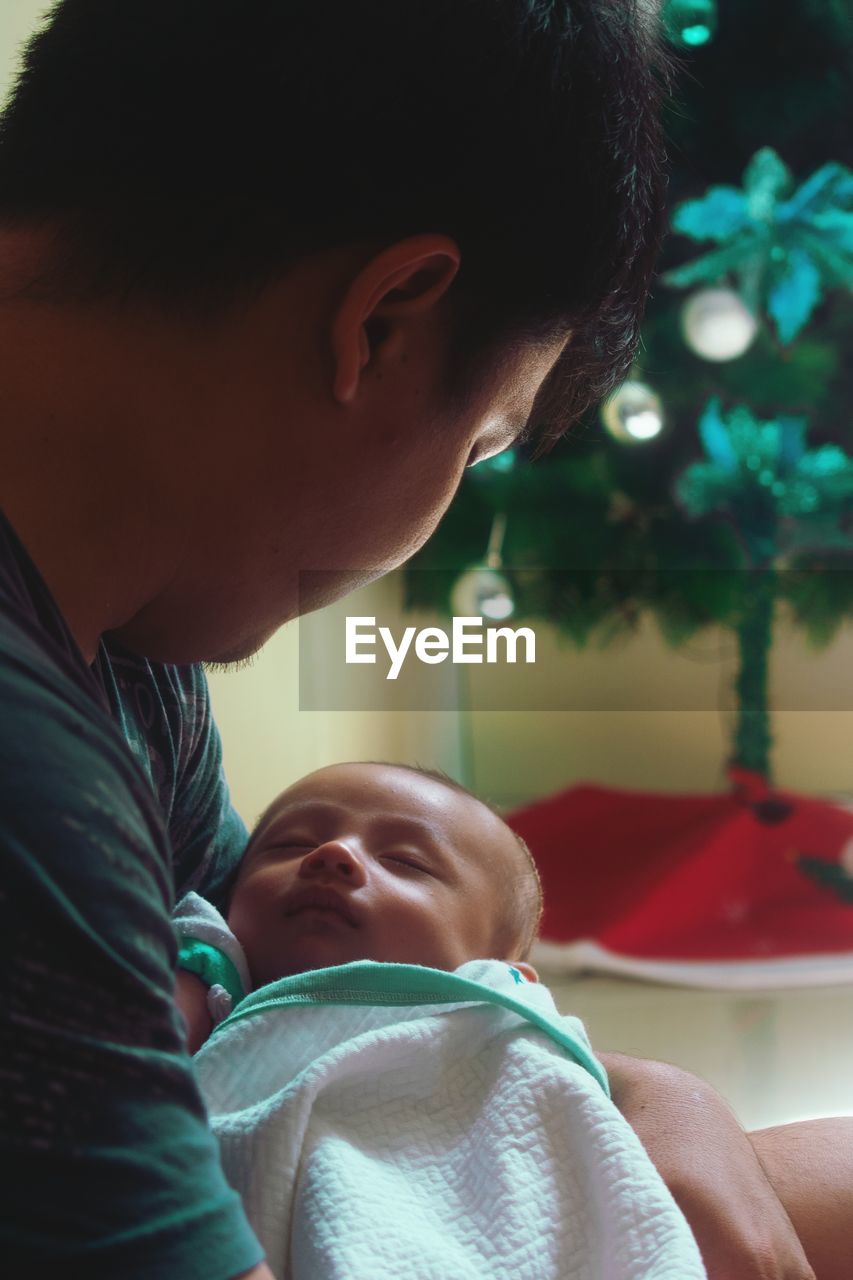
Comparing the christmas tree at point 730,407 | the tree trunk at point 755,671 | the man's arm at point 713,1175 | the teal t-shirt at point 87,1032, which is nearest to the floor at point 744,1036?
the tree trunk at point 755,671

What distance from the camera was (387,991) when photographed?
83cm

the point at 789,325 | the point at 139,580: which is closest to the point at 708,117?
the point at 789,325

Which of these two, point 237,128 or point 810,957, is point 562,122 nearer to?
point 237,128

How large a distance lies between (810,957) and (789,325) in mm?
1031

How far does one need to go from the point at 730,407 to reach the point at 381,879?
1.30 metres

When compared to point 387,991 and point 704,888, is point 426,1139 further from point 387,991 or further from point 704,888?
point 704,888

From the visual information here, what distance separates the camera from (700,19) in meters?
1.96

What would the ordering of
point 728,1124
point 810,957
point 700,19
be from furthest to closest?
point 810,957 → point 700,19 → point 728,1124

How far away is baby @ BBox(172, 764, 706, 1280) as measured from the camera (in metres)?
0.68

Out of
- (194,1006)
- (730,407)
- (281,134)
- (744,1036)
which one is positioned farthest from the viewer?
(730,407)

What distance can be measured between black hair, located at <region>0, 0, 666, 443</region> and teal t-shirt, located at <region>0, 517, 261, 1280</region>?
0.25m

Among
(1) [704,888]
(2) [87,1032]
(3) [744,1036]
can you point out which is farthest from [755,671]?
(2) [87,1032]

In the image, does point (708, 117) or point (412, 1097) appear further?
point (708, 117)

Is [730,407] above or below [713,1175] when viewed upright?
above
